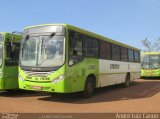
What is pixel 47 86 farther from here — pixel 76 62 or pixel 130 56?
pixel 130 56

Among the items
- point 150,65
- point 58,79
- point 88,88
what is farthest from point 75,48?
point 150,65

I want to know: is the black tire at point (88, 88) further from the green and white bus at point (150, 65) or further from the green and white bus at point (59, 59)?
the green and white bus at point (150, 65)

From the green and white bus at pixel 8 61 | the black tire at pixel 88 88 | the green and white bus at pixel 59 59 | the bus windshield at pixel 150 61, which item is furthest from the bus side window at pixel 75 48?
the bus windshield at pixel 150 61

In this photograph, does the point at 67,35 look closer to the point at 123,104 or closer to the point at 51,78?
the point at 51,78

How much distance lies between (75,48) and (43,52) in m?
1.31

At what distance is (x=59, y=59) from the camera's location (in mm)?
12242

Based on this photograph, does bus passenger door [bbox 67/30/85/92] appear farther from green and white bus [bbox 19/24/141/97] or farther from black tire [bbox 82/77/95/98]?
black tire [bbox 82/77/95/98]

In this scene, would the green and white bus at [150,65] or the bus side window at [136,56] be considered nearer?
the bus side window at [136,56]

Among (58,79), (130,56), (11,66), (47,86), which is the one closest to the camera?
(58,79)

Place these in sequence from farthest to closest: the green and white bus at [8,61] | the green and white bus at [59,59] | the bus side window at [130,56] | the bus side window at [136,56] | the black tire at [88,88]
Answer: the bus side window at [136,56], the bus side window at [130,56], the green and white bus at [8,61], the black tire at [88,88], the green and white bus at [59,59]

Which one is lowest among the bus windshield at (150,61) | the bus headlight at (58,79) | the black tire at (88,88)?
the black tire at (88,88)

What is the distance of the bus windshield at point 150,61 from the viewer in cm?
3016

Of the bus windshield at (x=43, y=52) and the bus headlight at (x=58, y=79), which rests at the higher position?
the bus windshield at (x=43, y=52)

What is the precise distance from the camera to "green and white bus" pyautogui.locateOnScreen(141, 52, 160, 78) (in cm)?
2977
